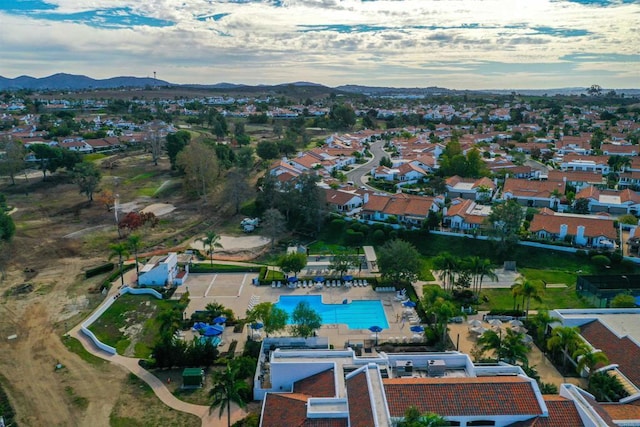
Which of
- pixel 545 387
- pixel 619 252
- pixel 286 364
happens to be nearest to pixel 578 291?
pixel 619 252

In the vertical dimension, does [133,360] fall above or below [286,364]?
below

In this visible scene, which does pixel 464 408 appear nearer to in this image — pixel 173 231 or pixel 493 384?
pixel 493 384

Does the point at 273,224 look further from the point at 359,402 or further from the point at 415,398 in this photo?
the point at 415,398

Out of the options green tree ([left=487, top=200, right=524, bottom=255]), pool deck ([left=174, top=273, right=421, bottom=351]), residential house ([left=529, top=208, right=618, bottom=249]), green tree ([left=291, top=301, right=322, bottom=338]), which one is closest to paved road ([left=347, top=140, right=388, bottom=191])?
green tree ([left=487, top=200, right=524, bottom=255])

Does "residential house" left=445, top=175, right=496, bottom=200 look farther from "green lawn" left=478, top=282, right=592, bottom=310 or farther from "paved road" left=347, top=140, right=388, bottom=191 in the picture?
"green lawn" left=478, top=282, right=592, bottom=310

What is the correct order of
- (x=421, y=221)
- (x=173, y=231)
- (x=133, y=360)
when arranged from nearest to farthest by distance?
1. (x=133, y=360)
2. (x=421, y=221)
3. (x=173, y=231)

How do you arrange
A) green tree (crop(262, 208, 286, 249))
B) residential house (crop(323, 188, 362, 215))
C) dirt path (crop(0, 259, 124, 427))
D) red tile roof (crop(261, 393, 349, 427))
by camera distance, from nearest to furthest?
red tile roof (crop(261, 393, 349, 427))
dirt path (crop(0, 259, 124, 427))
green tree (crop(262, 208, 286, 249))
residential house (crop(323, 188, 362, 215))
